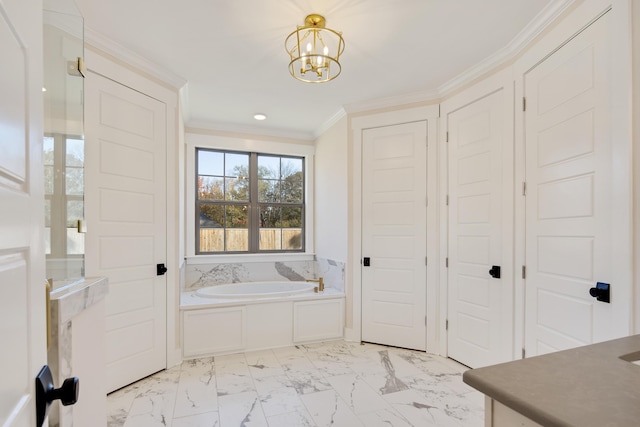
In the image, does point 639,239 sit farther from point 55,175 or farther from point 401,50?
point 55,175

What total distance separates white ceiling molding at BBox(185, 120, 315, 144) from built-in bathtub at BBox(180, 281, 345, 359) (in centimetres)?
197

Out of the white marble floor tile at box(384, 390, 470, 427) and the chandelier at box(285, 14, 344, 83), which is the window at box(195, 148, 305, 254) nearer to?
the chandelier at box(285, 14, 344, 83)

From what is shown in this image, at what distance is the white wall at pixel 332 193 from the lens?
12.2 ft

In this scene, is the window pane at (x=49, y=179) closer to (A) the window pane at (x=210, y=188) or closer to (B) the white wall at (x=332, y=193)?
(B) the white wall at (x=332, y=193)

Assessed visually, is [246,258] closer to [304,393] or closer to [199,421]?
[304,393]

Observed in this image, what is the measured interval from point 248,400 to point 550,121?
8.97ft

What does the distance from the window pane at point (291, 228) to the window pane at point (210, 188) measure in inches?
34.7

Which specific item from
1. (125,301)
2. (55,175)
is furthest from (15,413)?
(125,301)

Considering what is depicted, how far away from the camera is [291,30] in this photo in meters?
2.25

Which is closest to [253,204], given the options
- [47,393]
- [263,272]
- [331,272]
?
[263,272]

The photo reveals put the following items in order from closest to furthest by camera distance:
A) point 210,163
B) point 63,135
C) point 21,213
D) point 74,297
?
point 21,213 → point 74,297 → point 63,135 → point 210,163

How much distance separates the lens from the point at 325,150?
4273 mm

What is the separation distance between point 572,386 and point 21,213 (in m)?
1.17

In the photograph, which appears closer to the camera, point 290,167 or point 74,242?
Answer: point 74,242
